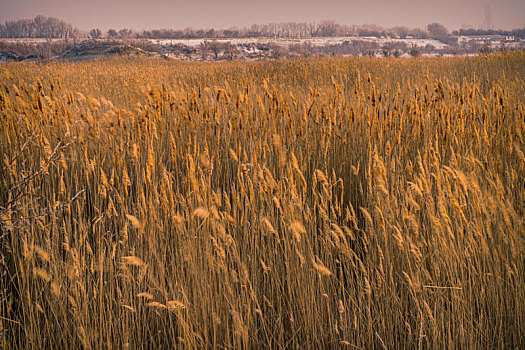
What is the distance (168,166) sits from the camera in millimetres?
3088

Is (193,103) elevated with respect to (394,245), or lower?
elevated

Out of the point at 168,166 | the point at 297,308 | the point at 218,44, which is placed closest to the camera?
the point at 297,308

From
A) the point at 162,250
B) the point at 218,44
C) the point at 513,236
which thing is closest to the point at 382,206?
the point at 513,236

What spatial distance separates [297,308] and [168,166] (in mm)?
1785

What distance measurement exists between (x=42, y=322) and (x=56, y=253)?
0.29 m

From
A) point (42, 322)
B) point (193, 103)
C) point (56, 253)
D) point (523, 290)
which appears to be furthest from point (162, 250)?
point (193, 103)

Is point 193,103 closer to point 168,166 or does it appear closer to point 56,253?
point 168,166

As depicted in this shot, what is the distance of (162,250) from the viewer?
6.16 feet

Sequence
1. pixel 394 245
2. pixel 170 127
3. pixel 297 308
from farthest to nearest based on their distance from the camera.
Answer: pixel 170 127 → pixel 394 245 → pixel 297 308

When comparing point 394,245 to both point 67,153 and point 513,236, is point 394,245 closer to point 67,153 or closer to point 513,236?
point 513,236

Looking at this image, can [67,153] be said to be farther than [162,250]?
Yes

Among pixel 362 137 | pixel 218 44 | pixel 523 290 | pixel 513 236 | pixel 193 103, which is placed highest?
pixel 218 44

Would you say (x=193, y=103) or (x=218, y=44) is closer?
(x=193, y=103)

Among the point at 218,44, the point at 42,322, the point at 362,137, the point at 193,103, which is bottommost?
the point at 42,322
